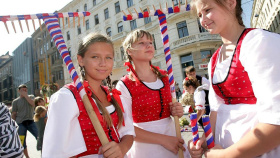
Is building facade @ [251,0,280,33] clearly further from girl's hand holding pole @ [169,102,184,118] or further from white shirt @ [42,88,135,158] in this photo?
white shirt @ [42,88,135,158]

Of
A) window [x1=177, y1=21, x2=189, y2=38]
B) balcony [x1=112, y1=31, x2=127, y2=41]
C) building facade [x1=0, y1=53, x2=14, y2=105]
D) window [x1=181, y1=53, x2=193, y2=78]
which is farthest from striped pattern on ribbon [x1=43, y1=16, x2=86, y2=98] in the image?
building facade [x1=0, y1=53, x2=14, y2=105]

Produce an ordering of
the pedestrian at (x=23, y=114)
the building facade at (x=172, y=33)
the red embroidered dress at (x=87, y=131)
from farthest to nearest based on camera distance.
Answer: the building facade at (x=172, y=33) → the pedestrian at (x=23, y=114) → the red embroidered dress at (x=87, y=131)

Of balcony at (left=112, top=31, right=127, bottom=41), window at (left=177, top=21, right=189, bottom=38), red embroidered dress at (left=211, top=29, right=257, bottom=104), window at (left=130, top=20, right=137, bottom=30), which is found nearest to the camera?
red embroidered dress at (left=211, top=29, right=257, bottom=104)

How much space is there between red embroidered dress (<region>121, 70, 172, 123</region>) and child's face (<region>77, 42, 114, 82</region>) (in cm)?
35

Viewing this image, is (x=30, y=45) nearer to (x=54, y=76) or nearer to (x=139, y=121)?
(x=54, y=76)

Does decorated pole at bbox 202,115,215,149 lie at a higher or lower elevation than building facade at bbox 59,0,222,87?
lower

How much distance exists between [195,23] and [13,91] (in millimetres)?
45768

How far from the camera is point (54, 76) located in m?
28.9

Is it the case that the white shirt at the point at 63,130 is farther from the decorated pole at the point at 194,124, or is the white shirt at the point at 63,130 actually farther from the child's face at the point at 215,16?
the child's face at the point at 215,16

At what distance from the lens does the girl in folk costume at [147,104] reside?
1.56 m

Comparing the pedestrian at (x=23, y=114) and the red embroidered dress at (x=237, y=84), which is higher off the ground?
the red embroidered dress at (x=237, y=84)

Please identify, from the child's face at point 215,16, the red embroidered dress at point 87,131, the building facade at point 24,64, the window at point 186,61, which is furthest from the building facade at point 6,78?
the child's face at point 215,16

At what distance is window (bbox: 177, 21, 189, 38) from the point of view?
1622cm

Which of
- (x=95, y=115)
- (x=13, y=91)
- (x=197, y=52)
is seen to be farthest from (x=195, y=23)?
(x=13, y=91)
